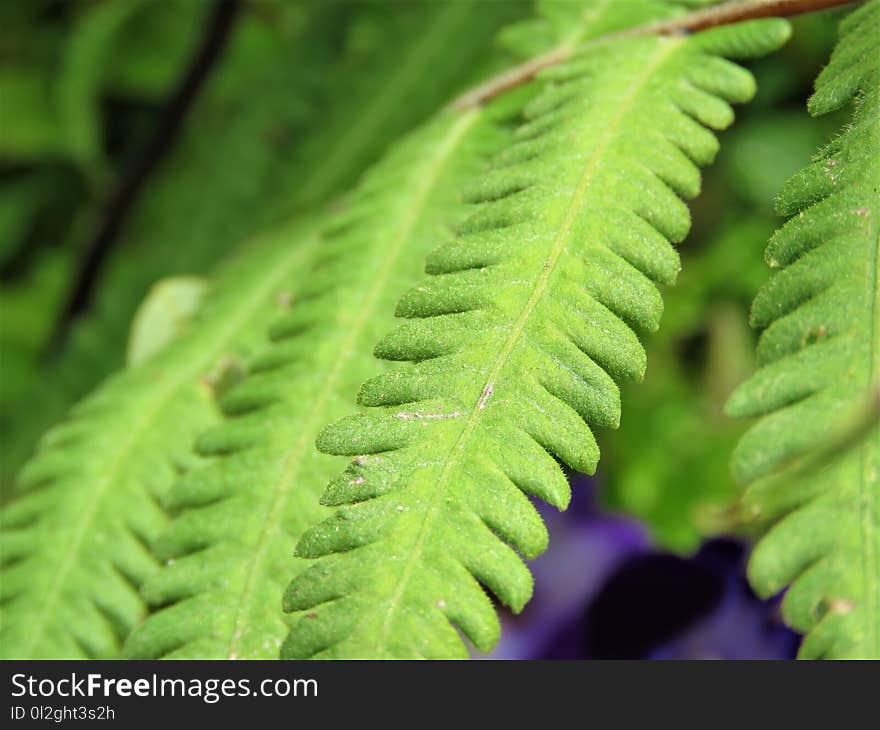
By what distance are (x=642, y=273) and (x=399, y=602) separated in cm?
36

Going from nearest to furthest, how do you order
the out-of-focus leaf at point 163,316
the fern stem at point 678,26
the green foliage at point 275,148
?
the fern stem at point 678,26
the out-of-focus leaf at point 163,316
the green foliage at point 275,148

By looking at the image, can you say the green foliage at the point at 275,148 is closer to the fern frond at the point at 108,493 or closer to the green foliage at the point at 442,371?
the green foliage at the point at 442,371

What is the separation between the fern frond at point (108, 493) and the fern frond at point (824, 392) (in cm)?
67

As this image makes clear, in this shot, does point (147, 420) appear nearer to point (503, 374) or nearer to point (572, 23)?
point (503, 374)

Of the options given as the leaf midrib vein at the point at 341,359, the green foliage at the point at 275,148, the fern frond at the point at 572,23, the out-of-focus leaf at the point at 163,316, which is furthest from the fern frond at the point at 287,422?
the green foliage at the point at 275,148

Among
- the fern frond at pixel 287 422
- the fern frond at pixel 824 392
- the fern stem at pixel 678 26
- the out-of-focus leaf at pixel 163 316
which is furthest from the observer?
the out-of-focus leaf at pixel 163 316

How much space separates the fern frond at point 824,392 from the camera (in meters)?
0.64

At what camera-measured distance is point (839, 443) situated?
67 cm

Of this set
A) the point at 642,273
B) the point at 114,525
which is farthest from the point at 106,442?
the point at 642,273

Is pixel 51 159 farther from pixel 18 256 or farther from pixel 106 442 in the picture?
pixel 106 442

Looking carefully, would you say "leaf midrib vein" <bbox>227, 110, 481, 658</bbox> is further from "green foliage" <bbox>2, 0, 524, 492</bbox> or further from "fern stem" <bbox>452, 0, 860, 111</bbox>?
"green foliage" <bbox>2, 0, 524, 492</bbox>

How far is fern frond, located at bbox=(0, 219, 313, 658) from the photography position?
1.04 metres

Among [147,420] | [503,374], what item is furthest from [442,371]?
[147,420]

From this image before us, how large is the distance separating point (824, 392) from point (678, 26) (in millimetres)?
533
